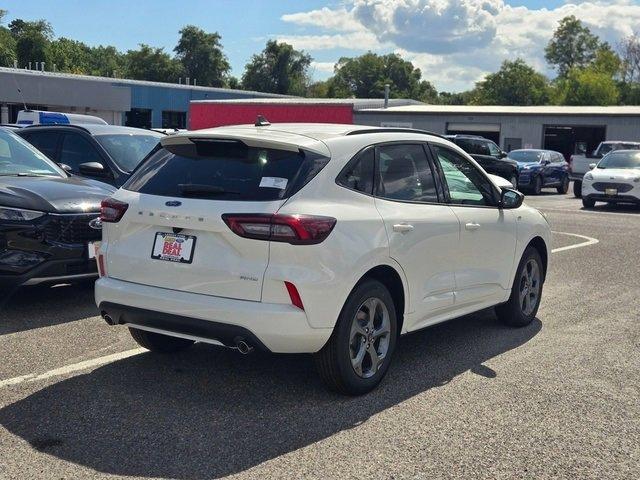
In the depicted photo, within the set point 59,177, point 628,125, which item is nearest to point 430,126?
point 628,125

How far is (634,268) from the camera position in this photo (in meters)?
10.6

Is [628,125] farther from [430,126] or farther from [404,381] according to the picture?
[404,381]

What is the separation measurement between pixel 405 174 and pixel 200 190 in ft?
5.14

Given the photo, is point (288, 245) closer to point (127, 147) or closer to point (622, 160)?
point (127, 147)

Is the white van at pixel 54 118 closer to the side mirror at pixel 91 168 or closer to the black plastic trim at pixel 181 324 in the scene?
the side mirror at pixel 91 168

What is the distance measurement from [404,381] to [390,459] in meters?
1.35

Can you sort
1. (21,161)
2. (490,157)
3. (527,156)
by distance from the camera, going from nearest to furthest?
(21,161) < (490,157) < (527,156)

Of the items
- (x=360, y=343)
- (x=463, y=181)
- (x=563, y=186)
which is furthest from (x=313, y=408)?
(x=563, y=186)

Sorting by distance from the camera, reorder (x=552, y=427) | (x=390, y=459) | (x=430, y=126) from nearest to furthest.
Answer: (x=390, y=459), (x=552, y=427), (x=430, y=126)

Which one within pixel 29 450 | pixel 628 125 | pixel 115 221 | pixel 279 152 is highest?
pixel 628 125

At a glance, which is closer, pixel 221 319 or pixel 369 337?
pixel 221 319

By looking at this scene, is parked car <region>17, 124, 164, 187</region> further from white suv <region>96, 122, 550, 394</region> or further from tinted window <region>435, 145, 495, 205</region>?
tinted window <region>435, 145, 495, 205</region>

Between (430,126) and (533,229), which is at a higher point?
(430,126)

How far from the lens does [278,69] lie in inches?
4892
